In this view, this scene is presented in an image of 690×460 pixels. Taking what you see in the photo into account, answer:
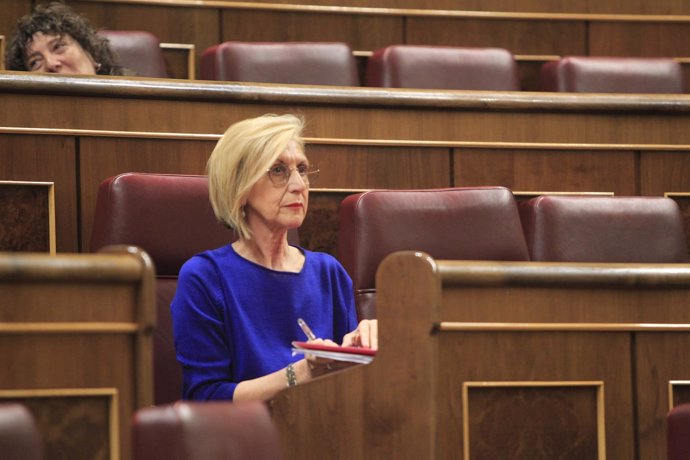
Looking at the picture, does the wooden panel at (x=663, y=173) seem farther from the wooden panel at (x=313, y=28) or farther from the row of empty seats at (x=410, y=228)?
the wooden panel at (x=313, y=28)

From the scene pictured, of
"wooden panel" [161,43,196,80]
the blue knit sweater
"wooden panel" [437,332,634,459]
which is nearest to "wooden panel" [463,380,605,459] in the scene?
"wooden panel" [437,332,634,459]

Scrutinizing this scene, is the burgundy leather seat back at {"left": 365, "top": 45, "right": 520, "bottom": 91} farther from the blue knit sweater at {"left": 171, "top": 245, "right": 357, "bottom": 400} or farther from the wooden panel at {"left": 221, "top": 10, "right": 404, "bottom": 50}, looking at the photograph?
the blue knit sweater at {"left": 171, "top": 245, "right": 357, "bottom": 400}

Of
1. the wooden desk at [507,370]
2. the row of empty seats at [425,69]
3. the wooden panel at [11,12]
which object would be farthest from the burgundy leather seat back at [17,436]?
the wooden panel at [11,12]

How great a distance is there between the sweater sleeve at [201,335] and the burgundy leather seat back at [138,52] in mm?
382

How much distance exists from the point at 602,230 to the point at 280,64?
0.31 metres

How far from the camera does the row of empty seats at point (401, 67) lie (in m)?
0.83

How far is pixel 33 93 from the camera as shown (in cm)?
64

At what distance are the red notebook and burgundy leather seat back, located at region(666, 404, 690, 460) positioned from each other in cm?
11

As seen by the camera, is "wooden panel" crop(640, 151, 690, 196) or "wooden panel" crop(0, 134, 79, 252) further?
"wooden panel" crop(640, 151, 690, 196)

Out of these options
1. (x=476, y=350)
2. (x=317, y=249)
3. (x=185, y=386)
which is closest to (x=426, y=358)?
(x=476, y=350)

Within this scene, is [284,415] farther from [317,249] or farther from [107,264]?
[317,249]

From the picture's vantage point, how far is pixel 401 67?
2.83 ft

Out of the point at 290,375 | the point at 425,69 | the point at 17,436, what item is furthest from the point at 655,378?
the point at 425,69

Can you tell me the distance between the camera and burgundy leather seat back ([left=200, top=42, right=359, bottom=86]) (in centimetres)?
82
